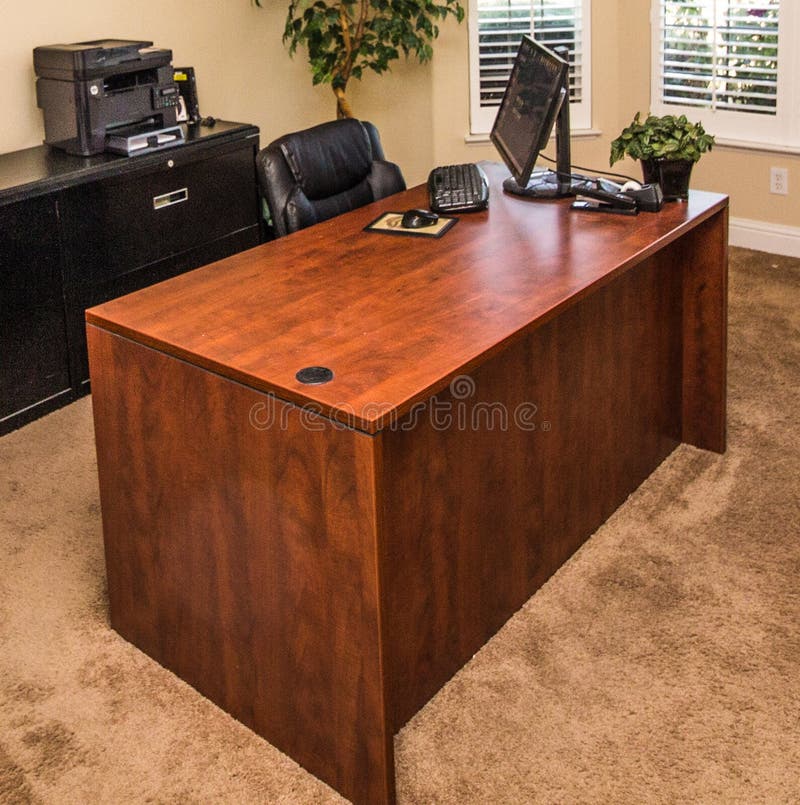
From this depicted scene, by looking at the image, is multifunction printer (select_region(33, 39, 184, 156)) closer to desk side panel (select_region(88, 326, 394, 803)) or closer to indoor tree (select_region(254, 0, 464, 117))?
indoor tree (select_region(254, 0, 464, 117))

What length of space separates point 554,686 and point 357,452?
87cm

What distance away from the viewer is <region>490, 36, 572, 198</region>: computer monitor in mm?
3092

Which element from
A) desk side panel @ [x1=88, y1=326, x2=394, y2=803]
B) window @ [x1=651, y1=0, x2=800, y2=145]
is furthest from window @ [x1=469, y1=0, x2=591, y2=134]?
desk side panel @ [x1=88, y1=326, x2=394, y2=803]

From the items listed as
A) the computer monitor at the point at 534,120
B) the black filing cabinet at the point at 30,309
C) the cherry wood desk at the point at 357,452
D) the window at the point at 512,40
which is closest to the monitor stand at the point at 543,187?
the computer monitor at the point at 534,120

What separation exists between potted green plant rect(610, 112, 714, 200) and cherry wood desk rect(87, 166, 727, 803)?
0.10m

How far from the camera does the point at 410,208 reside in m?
3.32

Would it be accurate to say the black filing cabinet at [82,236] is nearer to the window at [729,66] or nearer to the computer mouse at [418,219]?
the computer mouse at [418,219]

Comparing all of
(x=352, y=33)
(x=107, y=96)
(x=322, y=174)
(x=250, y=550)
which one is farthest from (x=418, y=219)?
(x=352, y=33)

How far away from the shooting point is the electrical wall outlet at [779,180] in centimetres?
502

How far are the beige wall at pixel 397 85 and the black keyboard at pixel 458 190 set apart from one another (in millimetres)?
1813

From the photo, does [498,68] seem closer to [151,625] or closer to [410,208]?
[410,208]

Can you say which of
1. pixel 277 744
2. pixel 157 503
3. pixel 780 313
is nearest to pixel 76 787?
pixel 277 744

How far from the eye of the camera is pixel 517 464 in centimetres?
270

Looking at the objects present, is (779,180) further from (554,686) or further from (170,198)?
(554,686)
